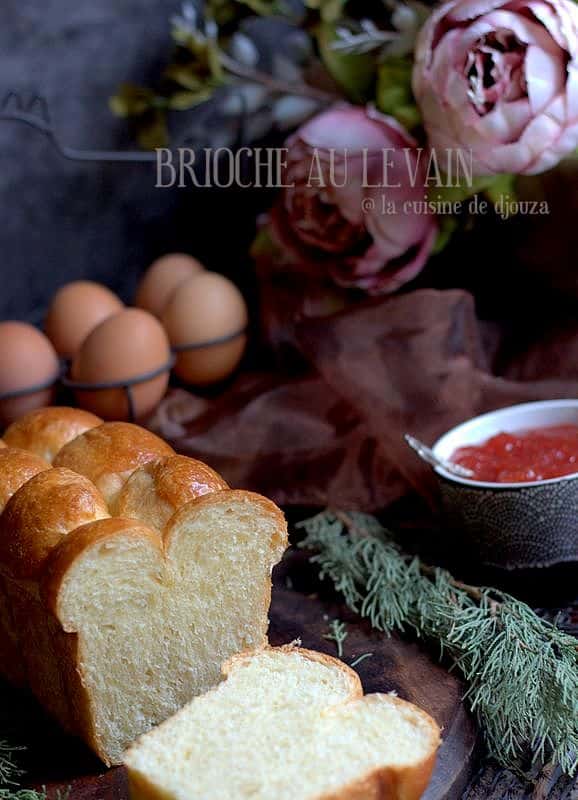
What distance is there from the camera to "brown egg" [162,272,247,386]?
2.90 metres

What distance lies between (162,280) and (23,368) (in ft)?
1.97

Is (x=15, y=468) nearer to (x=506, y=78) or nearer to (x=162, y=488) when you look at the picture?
(x=162, y=488)

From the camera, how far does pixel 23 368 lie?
270cm

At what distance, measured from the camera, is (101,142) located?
3348mm

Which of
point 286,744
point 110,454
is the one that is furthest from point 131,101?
point 286,744

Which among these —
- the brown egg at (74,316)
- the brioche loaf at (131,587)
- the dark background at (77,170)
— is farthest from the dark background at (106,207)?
the brioche loaf at (131,587)

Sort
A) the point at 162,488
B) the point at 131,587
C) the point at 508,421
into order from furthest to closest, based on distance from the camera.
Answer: the point at 508,421, the point at 162,488, the point at 131,587

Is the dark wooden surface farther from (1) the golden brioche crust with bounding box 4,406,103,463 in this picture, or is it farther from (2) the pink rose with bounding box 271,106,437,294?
(2) the pink rose with bounding box 271,106,437,294

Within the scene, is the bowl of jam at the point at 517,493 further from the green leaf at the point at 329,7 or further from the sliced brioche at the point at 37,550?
the green leaf at the point at 329,7

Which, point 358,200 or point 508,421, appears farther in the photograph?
point 358,200

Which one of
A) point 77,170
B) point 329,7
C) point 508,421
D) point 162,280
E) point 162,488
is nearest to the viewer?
point 162,488

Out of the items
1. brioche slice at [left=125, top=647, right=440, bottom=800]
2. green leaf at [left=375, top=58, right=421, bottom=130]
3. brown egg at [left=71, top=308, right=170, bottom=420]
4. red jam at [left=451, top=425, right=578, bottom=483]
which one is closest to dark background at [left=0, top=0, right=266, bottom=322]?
brown egg at [left=71, top=308, right=170, bottom=420]

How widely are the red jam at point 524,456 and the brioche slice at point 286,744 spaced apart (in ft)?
2.30

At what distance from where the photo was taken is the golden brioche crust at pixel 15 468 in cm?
200
